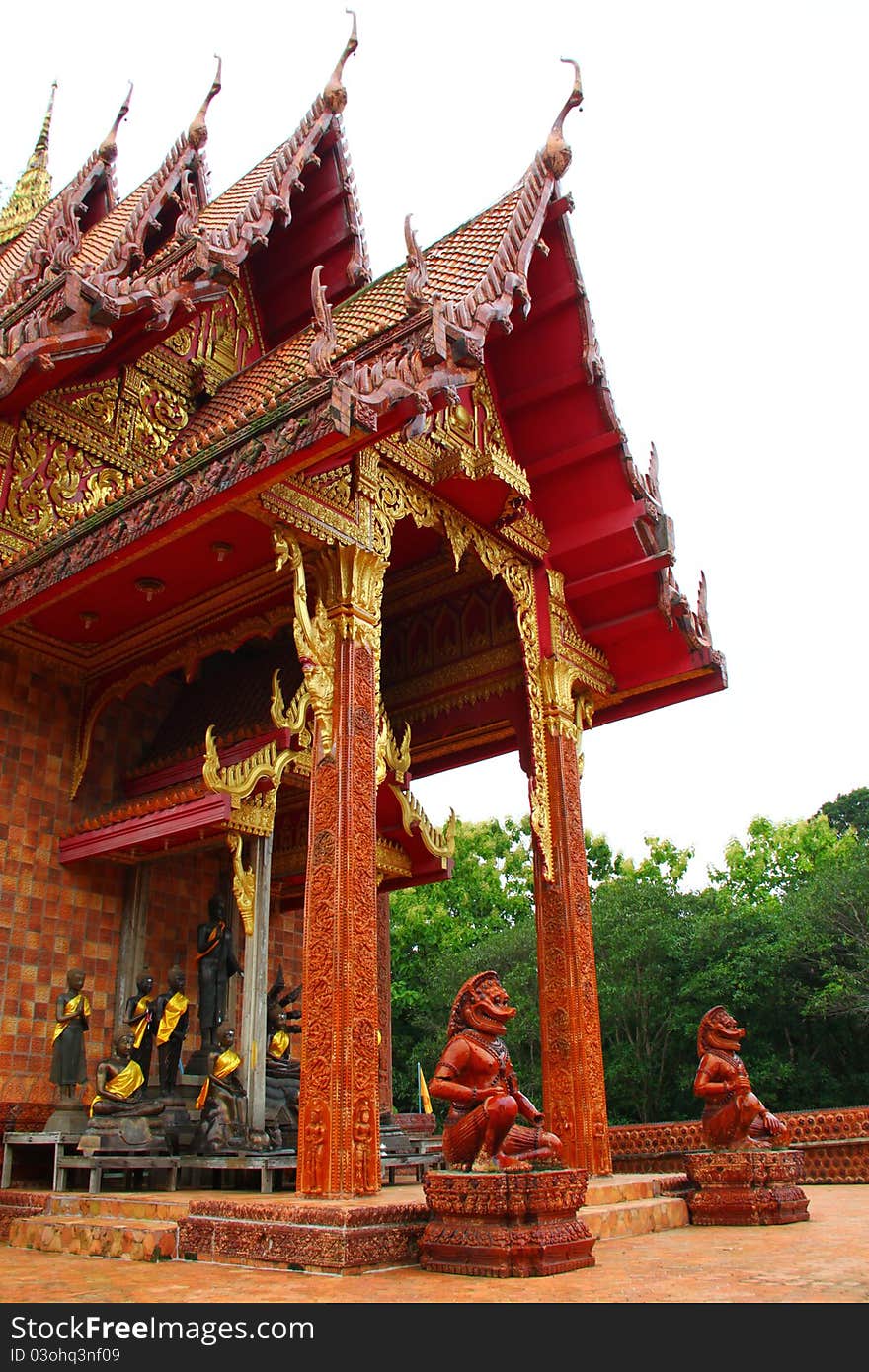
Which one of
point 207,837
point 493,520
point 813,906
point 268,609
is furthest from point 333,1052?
point 813,906

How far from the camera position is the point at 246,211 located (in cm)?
834

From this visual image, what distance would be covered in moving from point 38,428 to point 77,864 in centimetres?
341

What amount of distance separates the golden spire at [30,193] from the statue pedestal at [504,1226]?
11730 mm

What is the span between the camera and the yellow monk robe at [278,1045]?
26.5ft

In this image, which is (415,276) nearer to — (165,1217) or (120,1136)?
(165,1217)

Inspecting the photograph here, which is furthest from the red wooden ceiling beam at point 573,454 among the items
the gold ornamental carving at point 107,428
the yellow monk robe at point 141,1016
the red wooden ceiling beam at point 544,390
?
the yellow monk robe at point 141,1016

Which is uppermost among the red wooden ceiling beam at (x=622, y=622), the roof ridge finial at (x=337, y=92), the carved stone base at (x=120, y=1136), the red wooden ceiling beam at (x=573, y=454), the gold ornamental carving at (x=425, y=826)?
the roof ridge finial at (x=337, y=92)

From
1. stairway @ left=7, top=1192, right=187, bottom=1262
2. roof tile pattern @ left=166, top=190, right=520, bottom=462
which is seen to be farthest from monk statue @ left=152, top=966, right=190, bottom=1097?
roof tile pattern @ left=166, top=190, right=520, bottom=462

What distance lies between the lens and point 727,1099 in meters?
7.28

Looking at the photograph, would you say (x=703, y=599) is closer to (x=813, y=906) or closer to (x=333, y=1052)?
(x=333, y=1052)

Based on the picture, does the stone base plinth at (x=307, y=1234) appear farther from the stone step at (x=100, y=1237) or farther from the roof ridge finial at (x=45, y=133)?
the roof ridge finial at (x=45, y=133)

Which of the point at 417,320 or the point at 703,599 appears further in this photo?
the point at 703,599

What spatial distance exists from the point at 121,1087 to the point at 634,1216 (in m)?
3.49

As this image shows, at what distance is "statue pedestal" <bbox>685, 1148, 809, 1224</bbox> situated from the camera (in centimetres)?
666
